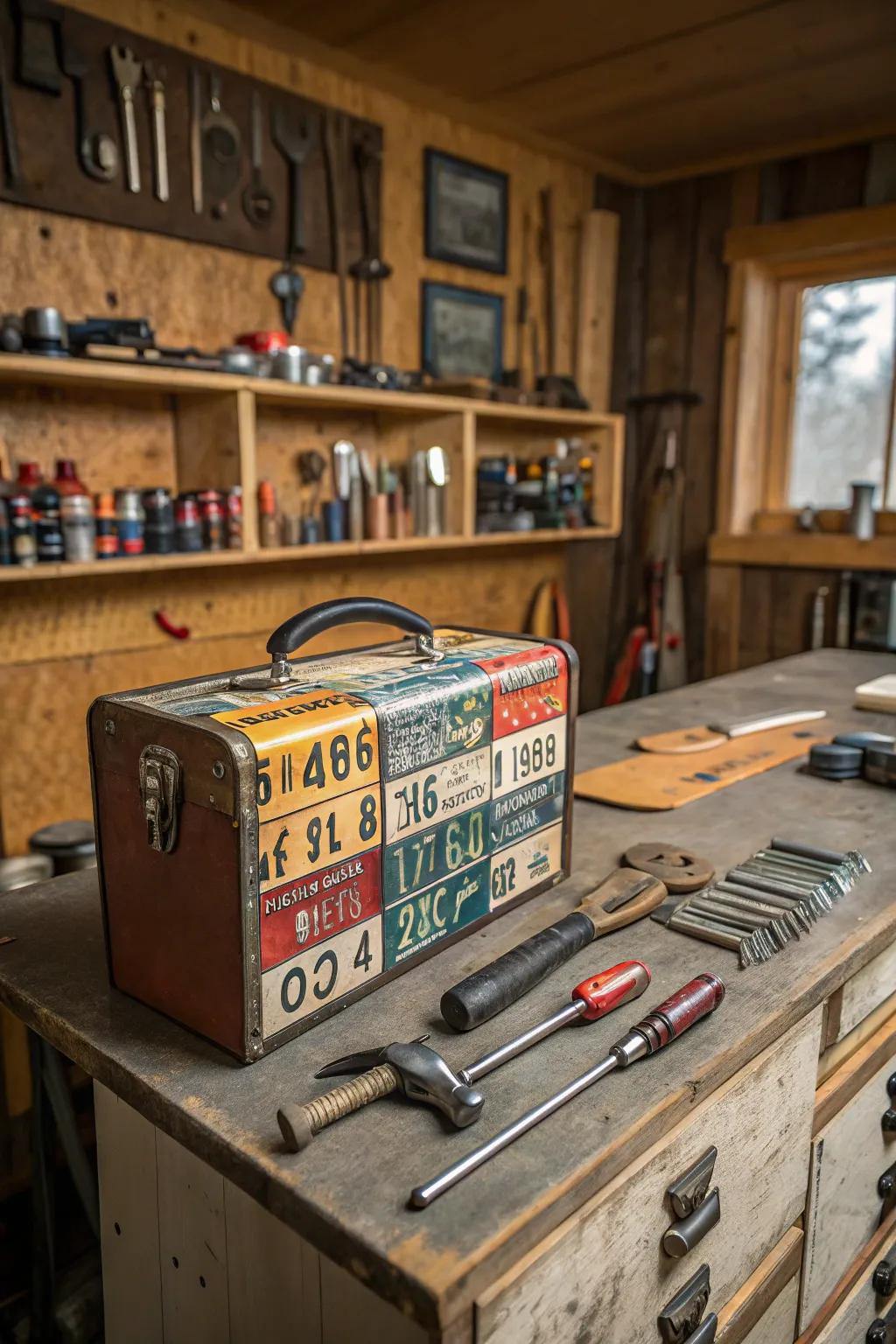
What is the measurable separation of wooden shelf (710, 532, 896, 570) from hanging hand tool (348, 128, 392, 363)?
146cm

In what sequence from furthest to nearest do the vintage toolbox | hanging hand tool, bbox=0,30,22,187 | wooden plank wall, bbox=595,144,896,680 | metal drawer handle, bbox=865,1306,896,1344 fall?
1. wooden plank wall, bbox=595,144,896,680
2. hanging hand tool, bbox=0,30,22,187
3. metal drawer handle, bbox=865,1306,896,1344
4. the vintage toolbox

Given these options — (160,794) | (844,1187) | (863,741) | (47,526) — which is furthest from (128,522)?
(844,1187)

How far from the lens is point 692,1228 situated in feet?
2.50

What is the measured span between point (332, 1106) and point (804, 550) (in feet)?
9.64

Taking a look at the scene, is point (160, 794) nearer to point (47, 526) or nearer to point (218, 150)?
point (47, 526)

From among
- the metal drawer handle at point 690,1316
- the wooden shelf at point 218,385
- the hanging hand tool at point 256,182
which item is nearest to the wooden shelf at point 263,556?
the wooden shelf at point 218,385

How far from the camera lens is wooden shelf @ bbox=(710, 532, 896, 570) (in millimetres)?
3049

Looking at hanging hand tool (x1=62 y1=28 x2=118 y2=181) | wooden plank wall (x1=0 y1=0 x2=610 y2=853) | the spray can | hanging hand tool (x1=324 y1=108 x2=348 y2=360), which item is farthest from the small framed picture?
the spray can

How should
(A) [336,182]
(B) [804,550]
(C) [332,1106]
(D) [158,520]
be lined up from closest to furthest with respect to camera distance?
1. (C) [332,1106]
2. (D) [158,520]
3. (A) [336,182]
4. (B) [804,550]

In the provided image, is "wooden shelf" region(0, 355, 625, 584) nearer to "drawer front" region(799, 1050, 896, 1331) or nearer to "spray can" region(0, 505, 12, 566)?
"spray can" region(0, 505, 12, 566)

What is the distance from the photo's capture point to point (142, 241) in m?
2.17

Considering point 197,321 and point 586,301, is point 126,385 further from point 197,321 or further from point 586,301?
point 586,301

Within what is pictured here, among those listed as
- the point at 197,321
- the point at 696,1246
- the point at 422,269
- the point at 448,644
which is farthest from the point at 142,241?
the point at 696,1246

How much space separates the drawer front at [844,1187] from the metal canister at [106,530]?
161 centimetres
